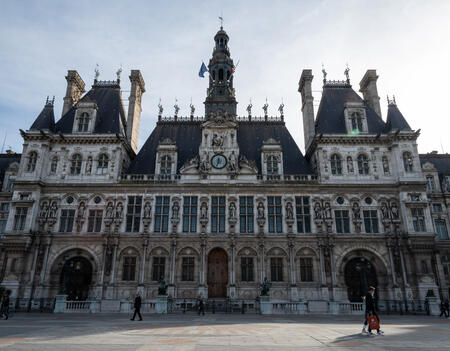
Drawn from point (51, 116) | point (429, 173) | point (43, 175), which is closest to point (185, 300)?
point (43, 175)

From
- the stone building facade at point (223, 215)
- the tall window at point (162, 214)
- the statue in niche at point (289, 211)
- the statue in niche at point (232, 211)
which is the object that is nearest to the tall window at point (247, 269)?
the stone building facade at point (223, 215)

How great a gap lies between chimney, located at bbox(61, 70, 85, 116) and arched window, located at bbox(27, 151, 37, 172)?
27.2 feet

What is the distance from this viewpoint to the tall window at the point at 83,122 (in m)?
39.0

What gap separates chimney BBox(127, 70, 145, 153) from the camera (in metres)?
42.2

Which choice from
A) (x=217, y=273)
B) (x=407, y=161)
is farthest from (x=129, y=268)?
(x=407, y=161)

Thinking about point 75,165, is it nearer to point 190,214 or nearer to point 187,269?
point 190,214

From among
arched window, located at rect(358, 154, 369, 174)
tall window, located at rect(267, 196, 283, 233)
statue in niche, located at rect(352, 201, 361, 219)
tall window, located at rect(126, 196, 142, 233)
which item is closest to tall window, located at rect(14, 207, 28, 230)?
tall window, located at rect(126, 196, 142, 233)

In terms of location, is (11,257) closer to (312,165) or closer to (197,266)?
(197,266)

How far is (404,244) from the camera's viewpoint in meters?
33.3

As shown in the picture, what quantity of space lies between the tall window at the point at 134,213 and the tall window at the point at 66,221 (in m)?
5.99

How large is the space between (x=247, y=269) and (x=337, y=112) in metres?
22.7

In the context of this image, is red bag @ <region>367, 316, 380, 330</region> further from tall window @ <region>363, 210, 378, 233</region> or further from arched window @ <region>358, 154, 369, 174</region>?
arched window @ <region>358, 154, 369, 174</region>

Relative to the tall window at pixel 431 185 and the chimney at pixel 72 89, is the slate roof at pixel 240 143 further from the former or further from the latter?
the tall window at pixel 431 185

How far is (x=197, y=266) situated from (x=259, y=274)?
6.25 metres
